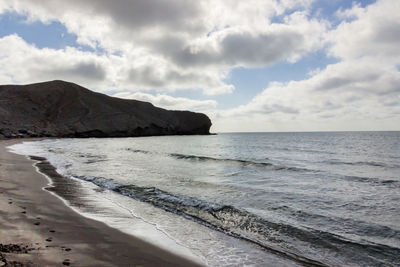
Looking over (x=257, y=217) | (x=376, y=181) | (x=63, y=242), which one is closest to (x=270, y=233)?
(x=257, y=217)

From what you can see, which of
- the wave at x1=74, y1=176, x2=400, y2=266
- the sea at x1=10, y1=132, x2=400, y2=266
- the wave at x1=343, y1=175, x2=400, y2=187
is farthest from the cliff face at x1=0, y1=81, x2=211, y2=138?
the wave at x1=343, y1=175, x2=400, y2=187

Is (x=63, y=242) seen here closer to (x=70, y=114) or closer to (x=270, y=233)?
(x=270, y=233)

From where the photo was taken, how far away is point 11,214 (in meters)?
6.25

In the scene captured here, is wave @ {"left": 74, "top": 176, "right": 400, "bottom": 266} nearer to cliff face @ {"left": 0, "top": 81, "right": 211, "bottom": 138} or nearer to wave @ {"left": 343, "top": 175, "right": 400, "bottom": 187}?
wave @ {"left": 343, "top": 175, "right": 400, "bottom": 187}

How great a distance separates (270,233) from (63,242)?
4933mm

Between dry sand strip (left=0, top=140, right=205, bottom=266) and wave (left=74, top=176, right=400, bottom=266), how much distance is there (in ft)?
7.73

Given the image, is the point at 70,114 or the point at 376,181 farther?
the point at 70,114

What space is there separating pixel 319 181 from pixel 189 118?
145500mm

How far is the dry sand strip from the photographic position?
13.4ft

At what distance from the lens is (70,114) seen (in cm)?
10262

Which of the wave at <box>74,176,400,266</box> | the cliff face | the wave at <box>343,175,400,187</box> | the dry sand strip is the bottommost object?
the wave at <box>74,176,400,266</box>

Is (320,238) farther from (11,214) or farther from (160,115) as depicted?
(160,115)

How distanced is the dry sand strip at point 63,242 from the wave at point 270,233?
7.73ft

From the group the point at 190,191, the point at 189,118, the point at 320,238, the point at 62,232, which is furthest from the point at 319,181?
the point at 189,118
